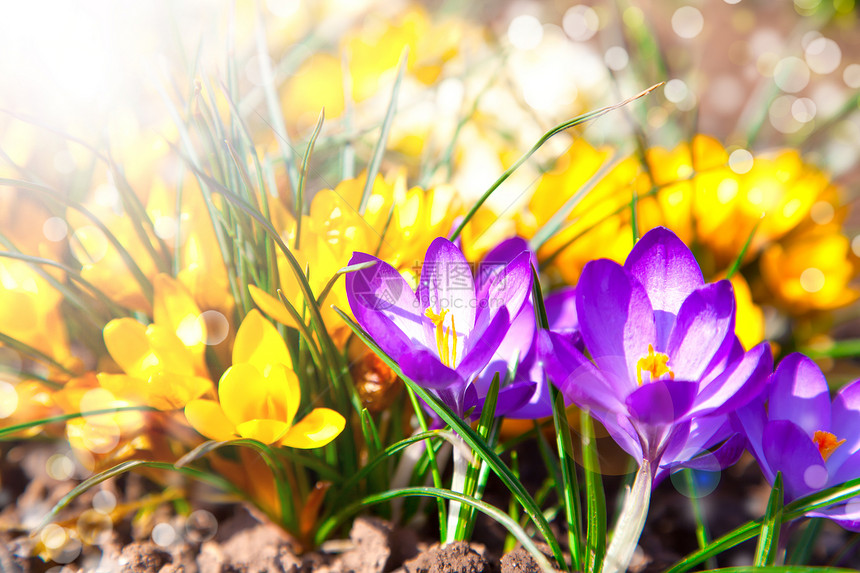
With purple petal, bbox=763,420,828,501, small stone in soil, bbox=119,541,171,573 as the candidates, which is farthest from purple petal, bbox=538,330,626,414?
small stone in soil, bbox=119,541,171,573

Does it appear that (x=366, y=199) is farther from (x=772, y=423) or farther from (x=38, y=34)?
(x=38, y=34)

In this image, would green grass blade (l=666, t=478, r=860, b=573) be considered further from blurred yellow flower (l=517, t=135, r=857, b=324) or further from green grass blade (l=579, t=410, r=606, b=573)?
blurred yellow flower (l=517, t=135, r=857, b=324)

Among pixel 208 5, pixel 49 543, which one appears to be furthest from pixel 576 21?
pixel 49 543

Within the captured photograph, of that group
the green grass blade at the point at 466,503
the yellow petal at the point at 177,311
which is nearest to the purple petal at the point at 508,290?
the green grass blade at the point at 466,503

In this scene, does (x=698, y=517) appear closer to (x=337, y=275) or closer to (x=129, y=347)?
(x=337, y=275)

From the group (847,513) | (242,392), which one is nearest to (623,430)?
(847,513)

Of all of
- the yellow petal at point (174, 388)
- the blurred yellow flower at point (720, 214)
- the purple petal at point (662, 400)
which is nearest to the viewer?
the purple petal at point (662, 400)

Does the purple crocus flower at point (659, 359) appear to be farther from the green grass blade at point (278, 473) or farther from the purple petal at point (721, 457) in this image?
the green grass blade at point (278, 473)
